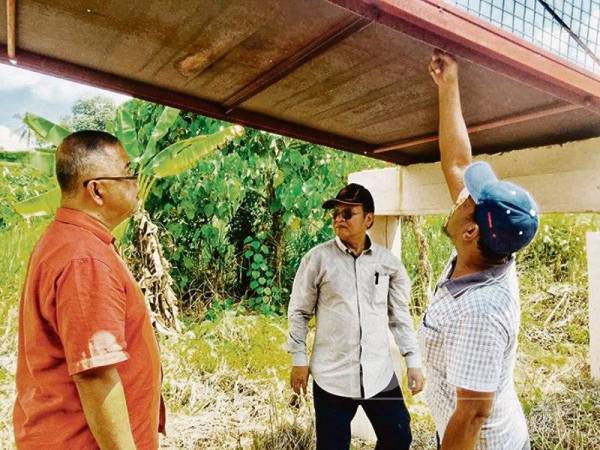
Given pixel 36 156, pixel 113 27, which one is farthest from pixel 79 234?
pixel 36 156

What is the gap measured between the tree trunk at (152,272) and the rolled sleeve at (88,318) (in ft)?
17.3

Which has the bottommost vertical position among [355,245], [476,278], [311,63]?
[476,278]

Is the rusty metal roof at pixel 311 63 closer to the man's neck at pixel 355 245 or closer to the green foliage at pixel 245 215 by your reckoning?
the man's neck at pixel 355 245

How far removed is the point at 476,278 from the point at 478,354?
285 millimetres

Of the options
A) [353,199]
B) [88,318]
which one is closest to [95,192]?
[88,318]

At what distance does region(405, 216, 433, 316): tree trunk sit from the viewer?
749 cm

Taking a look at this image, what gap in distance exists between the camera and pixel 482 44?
1651 millimetres

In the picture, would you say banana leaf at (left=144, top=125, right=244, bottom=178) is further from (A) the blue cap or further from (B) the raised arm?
(A) the blue cap

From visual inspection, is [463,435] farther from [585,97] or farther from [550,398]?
[550,398]

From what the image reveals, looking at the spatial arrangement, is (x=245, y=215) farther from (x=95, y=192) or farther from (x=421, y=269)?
(x=95, y=192)

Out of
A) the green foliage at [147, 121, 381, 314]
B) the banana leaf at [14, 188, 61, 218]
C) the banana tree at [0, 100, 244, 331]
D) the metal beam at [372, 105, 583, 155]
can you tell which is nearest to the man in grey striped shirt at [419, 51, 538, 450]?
the metal beam at [372, 105, 583, 155]

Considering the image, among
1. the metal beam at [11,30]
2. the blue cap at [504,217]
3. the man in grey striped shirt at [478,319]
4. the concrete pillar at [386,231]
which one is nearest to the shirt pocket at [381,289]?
the concrete pillar at [386,231]

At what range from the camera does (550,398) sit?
4258mm

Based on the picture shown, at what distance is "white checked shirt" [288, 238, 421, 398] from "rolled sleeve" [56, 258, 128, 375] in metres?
1.70
